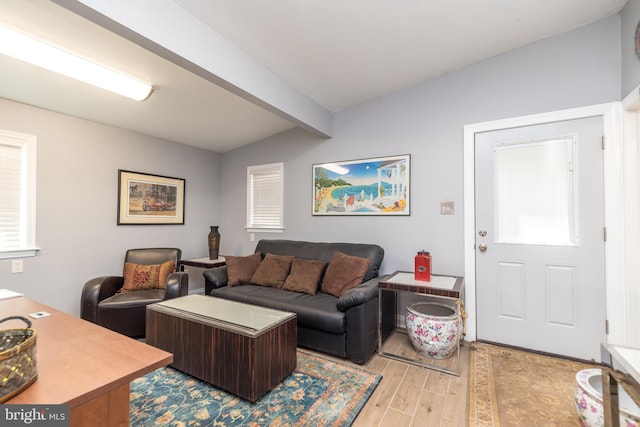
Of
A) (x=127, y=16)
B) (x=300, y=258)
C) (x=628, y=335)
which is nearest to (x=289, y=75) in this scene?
(x=127, y=16)

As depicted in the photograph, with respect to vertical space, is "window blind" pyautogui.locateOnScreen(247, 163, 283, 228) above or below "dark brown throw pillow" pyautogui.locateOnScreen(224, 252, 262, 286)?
above

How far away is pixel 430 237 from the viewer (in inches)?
116

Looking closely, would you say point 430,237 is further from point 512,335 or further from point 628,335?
point 628,335

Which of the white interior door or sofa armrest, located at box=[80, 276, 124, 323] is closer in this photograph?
the white interior door

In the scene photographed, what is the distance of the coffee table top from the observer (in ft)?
6.19

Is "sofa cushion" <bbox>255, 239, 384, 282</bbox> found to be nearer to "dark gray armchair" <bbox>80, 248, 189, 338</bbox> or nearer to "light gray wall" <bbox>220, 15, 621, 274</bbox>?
"light gray wall" <bbox>220, 15, 621, 274</bbox>

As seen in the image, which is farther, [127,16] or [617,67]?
[617,67]

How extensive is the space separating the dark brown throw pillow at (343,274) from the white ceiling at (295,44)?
1.57 meters

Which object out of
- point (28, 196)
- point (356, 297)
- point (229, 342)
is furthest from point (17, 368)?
point (28, 196)

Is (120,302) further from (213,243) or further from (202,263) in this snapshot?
(213,243)

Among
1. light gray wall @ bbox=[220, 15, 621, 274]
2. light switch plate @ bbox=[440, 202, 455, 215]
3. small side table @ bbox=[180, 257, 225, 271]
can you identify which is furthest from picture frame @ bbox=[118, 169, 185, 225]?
light switch plate @ bbox=[440, 202, 455, 215]

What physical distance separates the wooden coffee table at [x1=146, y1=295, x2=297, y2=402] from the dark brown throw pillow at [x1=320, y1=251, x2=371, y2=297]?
76 centimetres

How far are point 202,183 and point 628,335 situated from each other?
4905 millimetres

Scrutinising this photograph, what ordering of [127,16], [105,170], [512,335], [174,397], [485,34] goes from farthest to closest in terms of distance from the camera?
[105,170] < [512,335] < [485,34] < [174,397] < [127,16]
